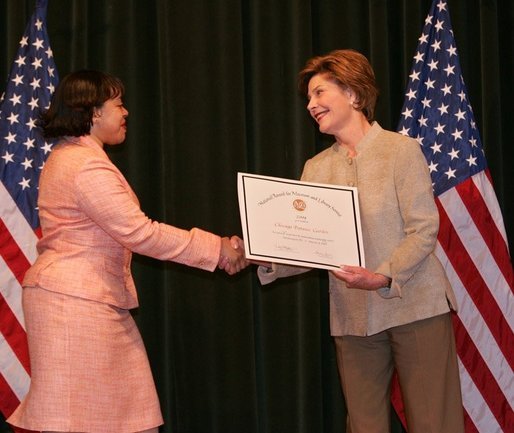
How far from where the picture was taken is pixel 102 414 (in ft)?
8.66

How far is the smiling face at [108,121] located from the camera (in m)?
2.88

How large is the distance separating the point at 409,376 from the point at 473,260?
1260 mm

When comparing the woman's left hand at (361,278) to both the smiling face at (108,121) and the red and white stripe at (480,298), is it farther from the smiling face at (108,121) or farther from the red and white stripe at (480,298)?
the red and white stripe at (480,298)

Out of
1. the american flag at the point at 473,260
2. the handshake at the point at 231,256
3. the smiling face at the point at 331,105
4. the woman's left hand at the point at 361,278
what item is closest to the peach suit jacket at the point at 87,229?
the handshake at the point at 231,256

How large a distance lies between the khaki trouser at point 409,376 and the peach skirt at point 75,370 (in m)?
0.80

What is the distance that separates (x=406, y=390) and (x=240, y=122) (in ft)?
5.59

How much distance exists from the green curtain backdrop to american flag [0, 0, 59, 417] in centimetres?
15

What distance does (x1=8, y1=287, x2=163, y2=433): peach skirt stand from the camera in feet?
8.51

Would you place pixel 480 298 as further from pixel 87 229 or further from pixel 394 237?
pixel 87 229

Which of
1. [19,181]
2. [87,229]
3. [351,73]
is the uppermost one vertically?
[351,73]

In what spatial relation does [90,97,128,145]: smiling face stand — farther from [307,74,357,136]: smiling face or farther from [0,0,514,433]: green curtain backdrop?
[0,0,514,433]: green curtain backdrop

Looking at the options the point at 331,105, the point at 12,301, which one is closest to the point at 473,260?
the point at 331,105

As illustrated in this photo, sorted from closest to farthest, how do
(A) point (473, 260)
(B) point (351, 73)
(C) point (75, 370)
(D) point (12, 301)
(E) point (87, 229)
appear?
(C) point (75, 370) → (E) point (87, 229) → (B) point (351, 73) → (D) point (12, 301) → (A) point (473, 260)

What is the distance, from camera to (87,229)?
2715 millimetres
